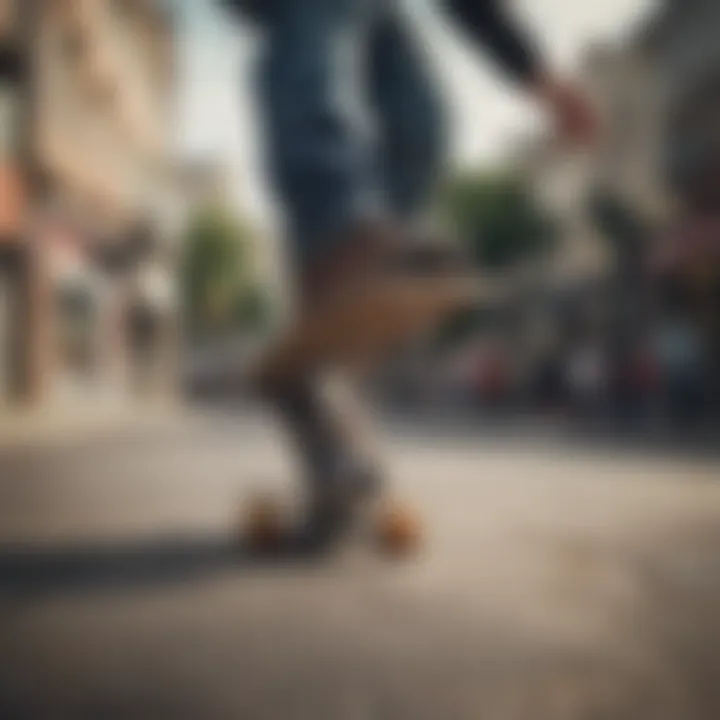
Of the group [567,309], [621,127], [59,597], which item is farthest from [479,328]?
[59,597]

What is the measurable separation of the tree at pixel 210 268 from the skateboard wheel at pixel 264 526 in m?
0.15

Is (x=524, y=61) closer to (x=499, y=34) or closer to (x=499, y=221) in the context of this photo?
(x=499, y=34)

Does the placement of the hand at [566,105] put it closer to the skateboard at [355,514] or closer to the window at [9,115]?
the skateboard at [355,514]

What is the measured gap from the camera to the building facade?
2.28ft

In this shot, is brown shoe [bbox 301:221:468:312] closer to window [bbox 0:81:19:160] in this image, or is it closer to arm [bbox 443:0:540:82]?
arm [bbox 443:0:540:82]

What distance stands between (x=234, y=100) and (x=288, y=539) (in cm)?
37

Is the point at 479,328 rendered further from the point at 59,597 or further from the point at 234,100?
the point at 59,597

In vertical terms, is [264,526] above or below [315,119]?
below

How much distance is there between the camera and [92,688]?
0.52m

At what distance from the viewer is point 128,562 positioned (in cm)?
66

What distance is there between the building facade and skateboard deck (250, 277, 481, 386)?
11cm

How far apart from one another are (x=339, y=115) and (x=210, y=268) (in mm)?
173

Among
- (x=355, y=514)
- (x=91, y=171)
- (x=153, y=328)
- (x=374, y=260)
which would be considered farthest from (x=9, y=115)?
(x=355, y=514)

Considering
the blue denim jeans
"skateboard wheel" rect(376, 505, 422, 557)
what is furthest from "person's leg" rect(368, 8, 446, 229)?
"skateboard wheel" rect(376, 505, 422, 557)
